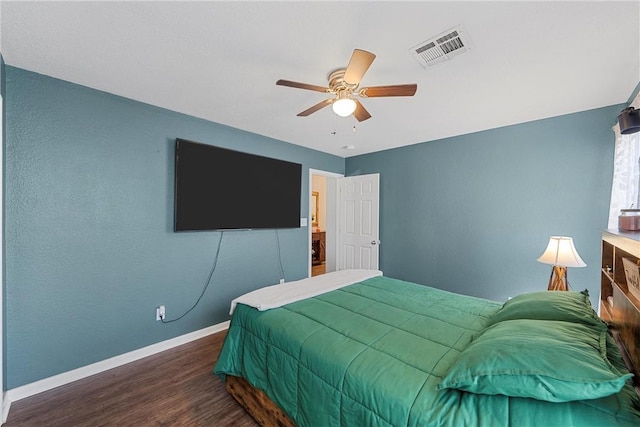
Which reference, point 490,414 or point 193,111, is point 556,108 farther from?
point 193,111

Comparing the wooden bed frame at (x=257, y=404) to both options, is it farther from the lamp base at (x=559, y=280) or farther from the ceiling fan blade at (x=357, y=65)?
the lamp base at (x=559, y=280)

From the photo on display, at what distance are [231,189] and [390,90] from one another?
2132mm

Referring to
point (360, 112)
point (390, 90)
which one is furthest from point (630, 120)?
point (360, 112)

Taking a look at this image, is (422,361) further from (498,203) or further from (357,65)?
(498,203)

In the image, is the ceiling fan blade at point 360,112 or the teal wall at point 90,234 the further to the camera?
the ceiling fan blade at point 360,112

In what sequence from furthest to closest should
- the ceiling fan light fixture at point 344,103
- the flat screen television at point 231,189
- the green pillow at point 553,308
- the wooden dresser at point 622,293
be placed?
the flat screen television at point 231,189 → the ceiling fan light fixture at point 344,103 → the green pillow at point 553,308 → the wooden dresser at point 622,293

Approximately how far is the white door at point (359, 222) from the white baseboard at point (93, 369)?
2495 millimetres

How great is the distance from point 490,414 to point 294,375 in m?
0.91

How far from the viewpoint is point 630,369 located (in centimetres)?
103

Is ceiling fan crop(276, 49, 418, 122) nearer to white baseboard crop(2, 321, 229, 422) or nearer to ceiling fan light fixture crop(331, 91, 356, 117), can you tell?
ceiling fan light fixture crop(331, 91, 356, 117)

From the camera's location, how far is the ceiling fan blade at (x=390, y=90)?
5.77 ft

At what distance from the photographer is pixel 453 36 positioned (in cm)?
159

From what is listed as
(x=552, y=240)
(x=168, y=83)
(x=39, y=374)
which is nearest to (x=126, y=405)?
(x=39, y=374)

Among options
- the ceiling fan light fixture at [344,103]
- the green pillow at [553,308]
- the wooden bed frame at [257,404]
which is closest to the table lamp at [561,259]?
the green pillow at [553,308]
